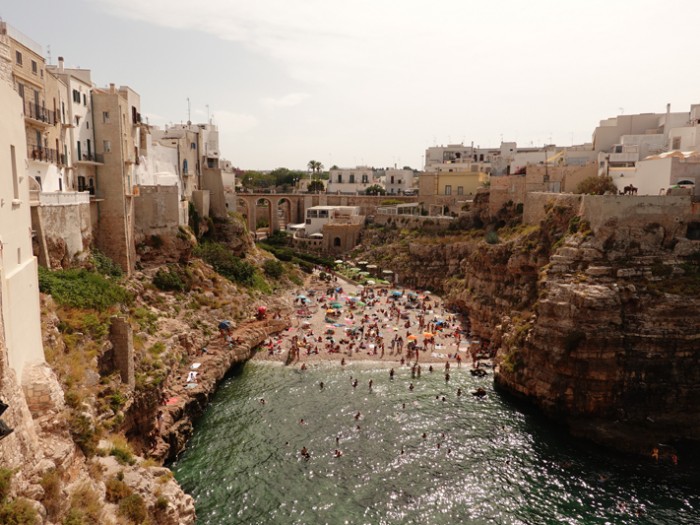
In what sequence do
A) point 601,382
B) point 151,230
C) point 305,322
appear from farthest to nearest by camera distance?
point 305,322
point 151,230
point 601,382

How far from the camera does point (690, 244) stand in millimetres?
28953

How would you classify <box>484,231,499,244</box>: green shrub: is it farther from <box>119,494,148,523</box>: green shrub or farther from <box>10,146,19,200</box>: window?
<box>10,146,19,200</box>: window

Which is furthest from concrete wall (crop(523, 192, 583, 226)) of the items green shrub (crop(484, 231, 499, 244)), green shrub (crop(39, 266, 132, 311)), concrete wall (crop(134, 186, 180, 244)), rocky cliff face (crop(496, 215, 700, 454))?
green shrub (crop(39, 266, 132, 311))

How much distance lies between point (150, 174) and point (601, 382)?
3506cm

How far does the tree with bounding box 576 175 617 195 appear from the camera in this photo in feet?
130

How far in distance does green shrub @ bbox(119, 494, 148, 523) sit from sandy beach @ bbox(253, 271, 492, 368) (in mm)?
20423

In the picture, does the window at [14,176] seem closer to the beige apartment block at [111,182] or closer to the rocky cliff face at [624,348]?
the beige apartment block at [111,182]

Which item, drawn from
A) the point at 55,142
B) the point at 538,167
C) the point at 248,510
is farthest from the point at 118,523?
the point at 538,167

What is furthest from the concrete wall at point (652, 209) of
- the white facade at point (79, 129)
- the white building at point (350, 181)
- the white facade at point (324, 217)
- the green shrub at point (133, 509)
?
the white building at point (350, 181)

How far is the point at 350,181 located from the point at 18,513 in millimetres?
85218

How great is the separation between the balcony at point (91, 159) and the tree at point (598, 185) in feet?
119

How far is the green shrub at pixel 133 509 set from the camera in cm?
1474

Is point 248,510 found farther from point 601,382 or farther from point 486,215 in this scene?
point 486,215

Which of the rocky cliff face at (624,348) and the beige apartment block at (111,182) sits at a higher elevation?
the beige apartment block at (111,182)
